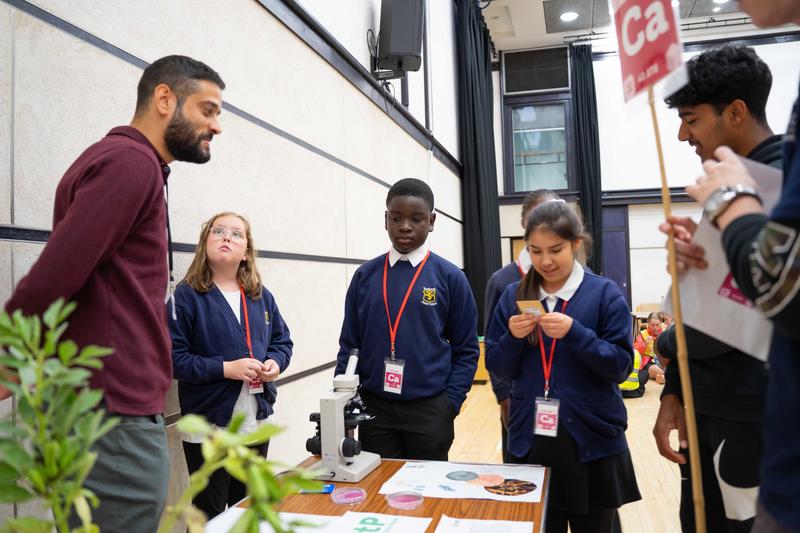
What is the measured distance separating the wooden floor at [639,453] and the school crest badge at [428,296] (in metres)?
1.66

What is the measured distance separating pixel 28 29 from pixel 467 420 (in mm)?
4529

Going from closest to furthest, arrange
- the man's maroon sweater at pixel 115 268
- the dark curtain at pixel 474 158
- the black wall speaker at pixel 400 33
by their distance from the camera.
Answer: the man's maroon sweater at pixel 115 268 → the black wall speaker at pixel 400 33 → the dark curtain at pixel 474 158

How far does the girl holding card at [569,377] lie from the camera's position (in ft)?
5.59

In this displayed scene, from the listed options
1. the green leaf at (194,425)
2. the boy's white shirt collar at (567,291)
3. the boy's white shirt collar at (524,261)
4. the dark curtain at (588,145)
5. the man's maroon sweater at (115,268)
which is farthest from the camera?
the dark curtain at (588,145)

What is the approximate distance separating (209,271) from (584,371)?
1.30m

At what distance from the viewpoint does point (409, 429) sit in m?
2.02

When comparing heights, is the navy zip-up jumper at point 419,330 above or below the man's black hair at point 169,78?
below

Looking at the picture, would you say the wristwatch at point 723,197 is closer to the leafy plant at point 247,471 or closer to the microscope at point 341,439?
the leafy plant at point 247,471

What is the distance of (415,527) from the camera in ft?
4.02

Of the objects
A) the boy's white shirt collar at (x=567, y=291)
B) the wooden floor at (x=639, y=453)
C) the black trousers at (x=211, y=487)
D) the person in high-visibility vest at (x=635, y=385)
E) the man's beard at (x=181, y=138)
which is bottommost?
the wooden floor at (x=639, y=453)

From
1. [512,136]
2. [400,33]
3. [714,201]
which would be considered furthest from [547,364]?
[512,136]

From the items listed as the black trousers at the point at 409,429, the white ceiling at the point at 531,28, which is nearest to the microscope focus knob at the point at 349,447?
the black trousers at the point at 409,429

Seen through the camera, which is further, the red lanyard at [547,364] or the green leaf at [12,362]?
the red lanyard at [547,364]

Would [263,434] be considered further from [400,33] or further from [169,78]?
[400,33]
